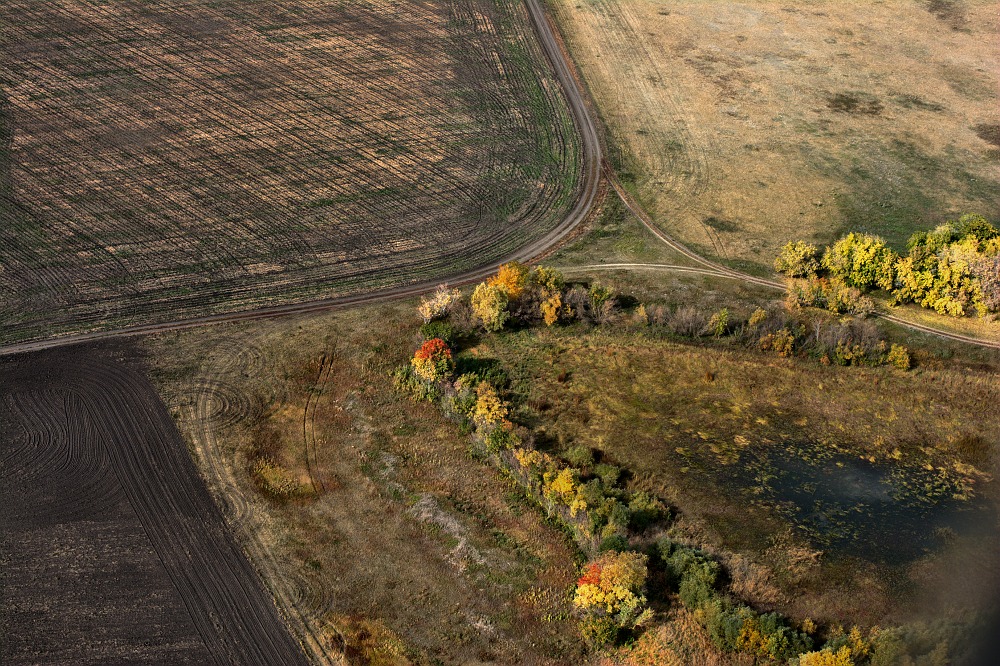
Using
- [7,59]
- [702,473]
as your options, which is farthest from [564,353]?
[7,59]

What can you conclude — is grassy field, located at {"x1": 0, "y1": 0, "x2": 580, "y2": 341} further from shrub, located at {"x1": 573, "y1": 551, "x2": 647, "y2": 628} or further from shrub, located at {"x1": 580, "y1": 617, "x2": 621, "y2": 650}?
shrub, located at {"x1": 580, "y1": 617, "x2": 621, "y2": 650}

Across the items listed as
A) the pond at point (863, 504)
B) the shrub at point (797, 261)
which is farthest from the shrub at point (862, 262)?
the pond at point (863, 504)

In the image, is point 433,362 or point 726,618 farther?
point 433,362

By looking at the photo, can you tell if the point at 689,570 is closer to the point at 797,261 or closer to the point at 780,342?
the point at 780,342

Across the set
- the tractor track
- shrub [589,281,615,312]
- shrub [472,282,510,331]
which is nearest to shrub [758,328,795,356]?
the tractor track

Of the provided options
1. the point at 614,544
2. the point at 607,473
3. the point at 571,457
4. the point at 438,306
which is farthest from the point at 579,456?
the point at 438,306

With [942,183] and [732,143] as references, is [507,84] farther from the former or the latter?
[942,183]
